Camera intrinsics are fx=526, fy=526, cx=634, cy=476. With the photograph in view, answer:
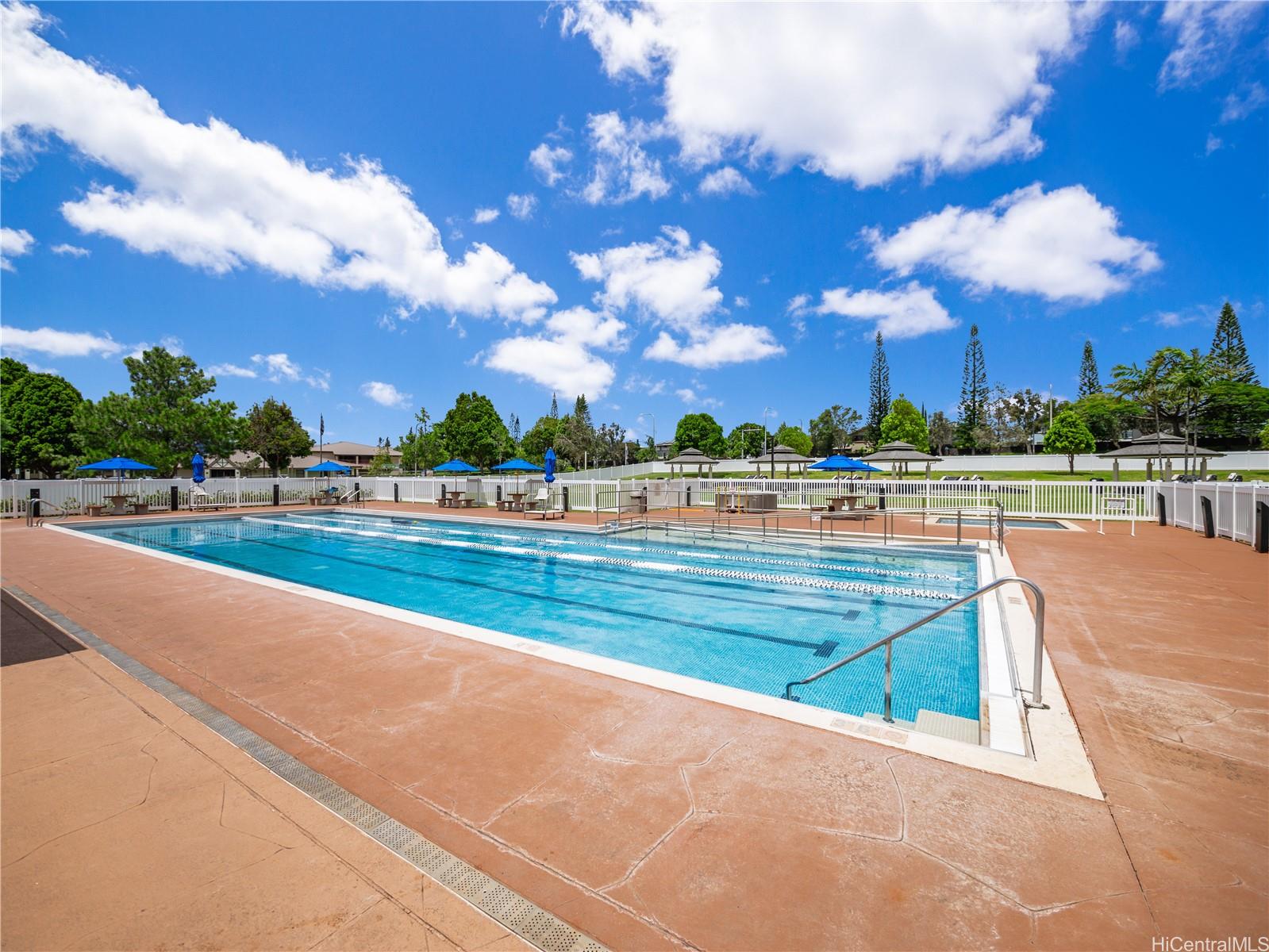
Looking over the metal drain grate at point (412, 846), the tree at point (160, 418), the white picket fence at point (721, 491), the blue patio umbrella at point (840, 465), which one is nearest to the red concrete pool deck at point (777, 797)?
the metal drain grate at point (412, 846)

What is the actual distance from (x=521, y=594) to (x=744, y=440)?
241 ft

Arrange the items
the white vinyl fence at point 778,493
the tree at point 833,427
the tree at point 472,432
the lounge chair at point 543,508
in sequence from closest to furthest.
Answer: the white vinyl fence at point 778,493
the lounge chair at point 543,508
the tree at point 472,432
the tree at point 833,427

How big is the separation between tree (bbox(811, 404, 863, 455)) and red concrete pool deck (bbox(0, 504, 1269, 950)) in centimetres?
7682

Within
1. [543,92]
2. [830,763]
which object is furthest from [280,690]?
[543,92]

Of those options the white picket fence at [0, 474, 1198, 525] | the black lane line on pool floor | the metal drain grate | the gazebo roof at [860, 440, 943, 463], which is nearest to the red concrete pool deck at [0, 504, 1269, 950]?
the metal drain grate

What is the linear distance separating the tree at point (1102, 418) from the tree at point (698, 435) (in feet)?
142

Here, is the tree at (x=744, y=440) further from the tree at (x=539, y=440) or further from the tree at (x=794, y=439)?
the tree at (x=539, y=440)

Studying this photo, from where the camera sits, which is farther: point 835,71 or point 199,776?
point 835,71

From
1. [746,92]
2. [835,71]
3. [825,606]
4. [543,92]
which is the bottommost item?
[825,606]

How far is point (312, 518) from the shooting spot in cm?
2069

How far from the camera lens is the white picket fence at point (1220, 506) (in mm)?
11211

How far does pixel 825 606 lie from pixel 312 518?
65.8 feet

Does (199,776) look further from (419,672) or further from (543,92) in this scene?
(543,92)

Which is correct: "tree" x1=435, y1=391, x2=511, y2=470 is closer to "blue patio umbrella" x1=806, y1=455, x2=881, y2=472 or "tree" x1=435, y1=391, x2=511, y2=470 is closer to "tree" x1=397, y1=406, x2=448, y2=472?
"tree" x1=397, y1=406, x2=448, y2=472
